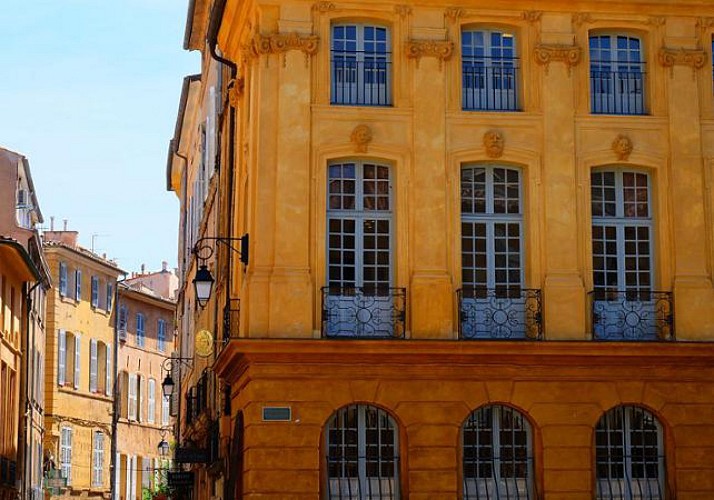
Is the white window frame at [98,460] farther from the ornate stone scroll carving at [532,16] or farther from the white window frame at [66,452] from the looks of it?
the ornate stone scroll carving at [532,16]

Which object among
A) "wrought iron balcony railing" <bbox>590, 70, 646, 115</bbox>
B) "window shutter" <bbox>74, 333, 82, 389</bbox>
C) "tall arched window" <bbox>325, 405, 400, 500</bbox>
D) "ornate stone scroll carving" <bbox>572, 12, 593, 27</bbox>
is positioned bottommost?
"tall arched window" <bbox>325, 405, 400, 500</bbox>

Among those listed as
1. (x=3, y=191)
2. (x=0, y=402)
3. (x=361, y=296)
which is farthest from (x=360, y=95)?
(x=3, y=191)

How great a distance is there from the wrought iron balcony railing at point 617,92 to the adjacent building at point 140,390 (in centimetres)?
3538

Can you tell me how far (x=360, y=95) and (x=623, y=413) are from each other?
6.29 metres

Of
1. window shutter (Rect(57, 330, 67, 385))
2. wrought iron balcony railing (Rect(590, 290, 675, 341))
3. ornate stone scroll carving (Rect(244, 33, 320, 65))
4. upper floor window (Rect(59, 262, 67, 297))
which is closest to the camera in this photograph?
ornate stone scroll carving (Rect(244, 33, 320, 65))

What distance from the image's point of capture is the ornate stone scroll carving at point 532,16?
23.4m

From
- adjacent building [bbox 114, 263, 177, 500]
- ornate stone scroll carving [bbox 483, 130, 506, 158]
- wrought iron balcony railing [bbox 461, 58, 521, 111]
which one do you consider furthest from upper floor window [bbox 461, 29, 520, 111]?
adjacent building [bbox 114, 263, 177, 500]

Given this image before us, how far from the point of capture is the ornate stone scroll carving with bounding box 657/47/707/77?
76.8 ft

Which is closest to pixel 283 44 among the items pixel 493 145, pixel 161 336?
pixel 493 145

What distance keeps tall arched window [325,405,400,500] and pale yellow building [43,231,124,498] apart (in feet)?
101

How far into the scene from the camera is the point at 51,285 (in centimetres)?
5162

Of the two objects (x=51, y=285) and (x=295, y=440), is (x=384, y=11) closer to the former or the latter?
(x=295, y=440)

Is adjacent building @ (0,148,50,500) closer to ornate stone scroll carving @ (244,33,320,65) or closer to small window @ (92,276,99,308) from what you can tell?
small window @ (92,276,99,308)

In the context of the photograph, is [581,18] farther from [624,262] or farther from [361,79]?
[624,262]
